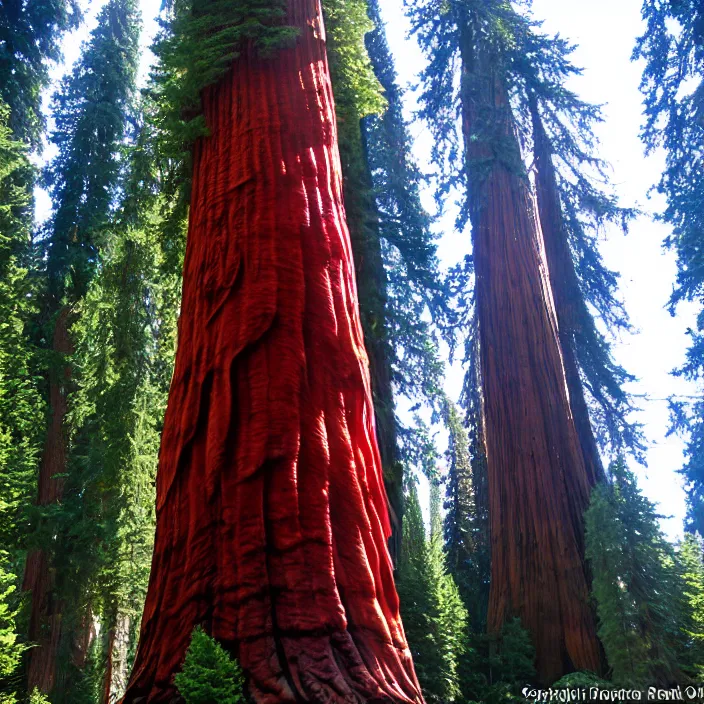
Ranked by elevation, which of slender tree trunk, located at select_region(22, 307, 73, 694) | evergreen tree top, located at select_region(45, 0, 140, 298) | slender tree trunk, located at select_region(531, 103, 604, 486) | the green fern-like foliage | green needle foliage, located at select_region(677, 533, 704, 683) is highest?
evergreen tree top, located at select_region(45, 0, 140, 298)

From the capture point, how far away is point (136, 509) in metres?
6.98

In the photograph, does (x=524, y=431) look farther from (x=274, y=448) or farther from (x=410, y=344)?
(x=274, y=448)

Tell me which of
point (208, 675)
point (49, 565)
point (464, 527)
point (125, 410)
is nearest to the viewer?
point (208, 675)

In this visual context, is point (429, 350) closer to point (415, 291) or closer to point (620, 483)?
point (415, 291)

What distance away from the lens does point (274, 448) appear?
9.11 ft

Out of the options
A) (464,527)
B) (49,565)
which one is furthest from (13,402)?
(464,527)

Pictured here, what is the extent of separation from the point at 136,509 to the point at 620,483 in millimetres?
4801

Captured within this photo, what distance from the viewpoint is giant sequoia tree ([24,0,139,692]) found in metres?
9.70

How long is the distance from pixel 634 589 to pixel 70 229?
12.5 m

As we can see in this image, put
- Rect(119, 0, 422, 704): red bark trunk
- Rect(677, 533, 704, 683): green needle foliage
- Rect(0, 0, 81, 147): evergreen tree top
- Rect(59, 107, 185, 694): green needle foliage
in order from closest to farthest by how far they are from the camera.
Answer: Rect(119, 0, 422, 704): red bark trunk < Rect(677, 533, 704, 683): green needle foliage < Rect(59, 107, 185, 694): green needle foliage < Rect(0, 0, 81, 147): evergreen tree top

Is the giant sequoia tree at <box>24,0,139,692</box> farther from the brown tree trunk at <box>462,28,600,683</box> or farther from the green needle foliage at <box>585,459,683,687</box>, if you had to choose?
the green needle foliage at <box>585,459,683,687</box>

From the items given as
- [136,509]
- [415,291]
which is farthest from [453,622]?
[415,291]

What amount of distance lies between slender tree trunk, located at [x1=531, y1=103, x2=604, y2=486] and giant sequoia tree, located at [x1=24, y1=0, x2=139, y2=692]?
7.30m

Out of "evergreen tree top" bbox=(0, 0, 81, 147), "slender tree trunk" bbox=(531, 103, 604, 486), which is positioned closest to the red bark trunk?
"slender tree trunk" bbox=(531, 103, 604, 486)
